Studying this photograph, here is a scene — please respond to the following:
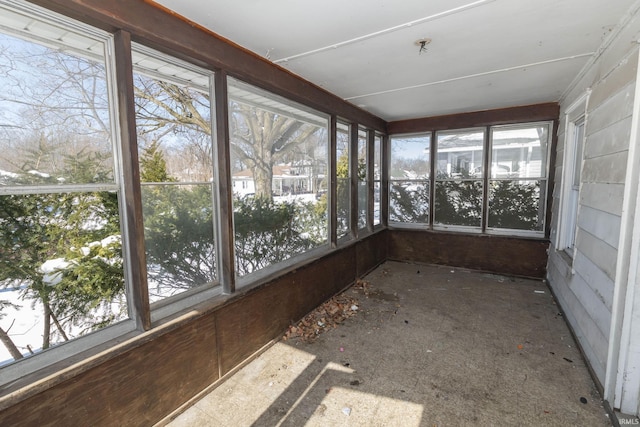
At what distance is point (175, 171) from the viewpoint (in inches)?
78.2

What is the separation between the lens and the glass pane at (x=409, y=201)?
5109 millimetres

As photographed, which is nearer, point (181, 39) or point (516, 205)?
point (181, 39)

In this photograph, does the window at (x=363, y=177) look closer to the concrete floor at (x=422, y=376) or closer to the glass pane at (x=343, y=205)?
the glass pane at (x=343, y=205)

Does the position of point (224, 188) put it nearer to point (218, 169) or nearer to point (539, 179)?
point (218, 169)

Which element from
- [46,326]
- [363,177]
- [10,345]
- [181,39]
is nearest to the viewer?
[10,345]

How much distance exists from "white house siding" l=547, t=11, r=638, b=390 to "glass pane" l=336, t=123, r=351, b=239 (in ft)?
8.03

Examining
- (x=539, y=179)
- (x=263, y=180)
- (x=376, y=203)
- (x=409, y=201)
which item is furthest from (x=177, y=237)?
(x=539, y=179)

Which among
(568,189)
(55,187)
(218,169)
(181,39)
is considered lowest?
(568,189)

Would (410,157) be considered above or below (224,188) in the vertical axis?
above

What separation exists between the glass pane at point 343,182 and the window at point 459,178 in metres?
1.75

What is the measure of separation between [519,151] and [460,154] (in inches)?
30.9

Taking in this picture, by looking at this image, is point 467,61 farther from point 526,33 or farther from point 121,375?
point 121,375

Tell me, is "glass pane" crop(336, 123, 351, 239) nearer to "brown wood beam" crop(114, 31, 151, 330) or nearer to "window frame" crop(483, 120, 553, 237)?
"window frame" crop(483, 120, 553, 237)

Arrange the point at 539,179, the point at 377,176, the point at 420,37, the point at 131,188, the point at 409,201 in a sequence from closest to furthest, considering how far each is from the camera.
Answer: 1. the point at 131,188
2. the point at 420,37
3. the point at 539,179
4. the point at 377,176
5. the point at 409,201
